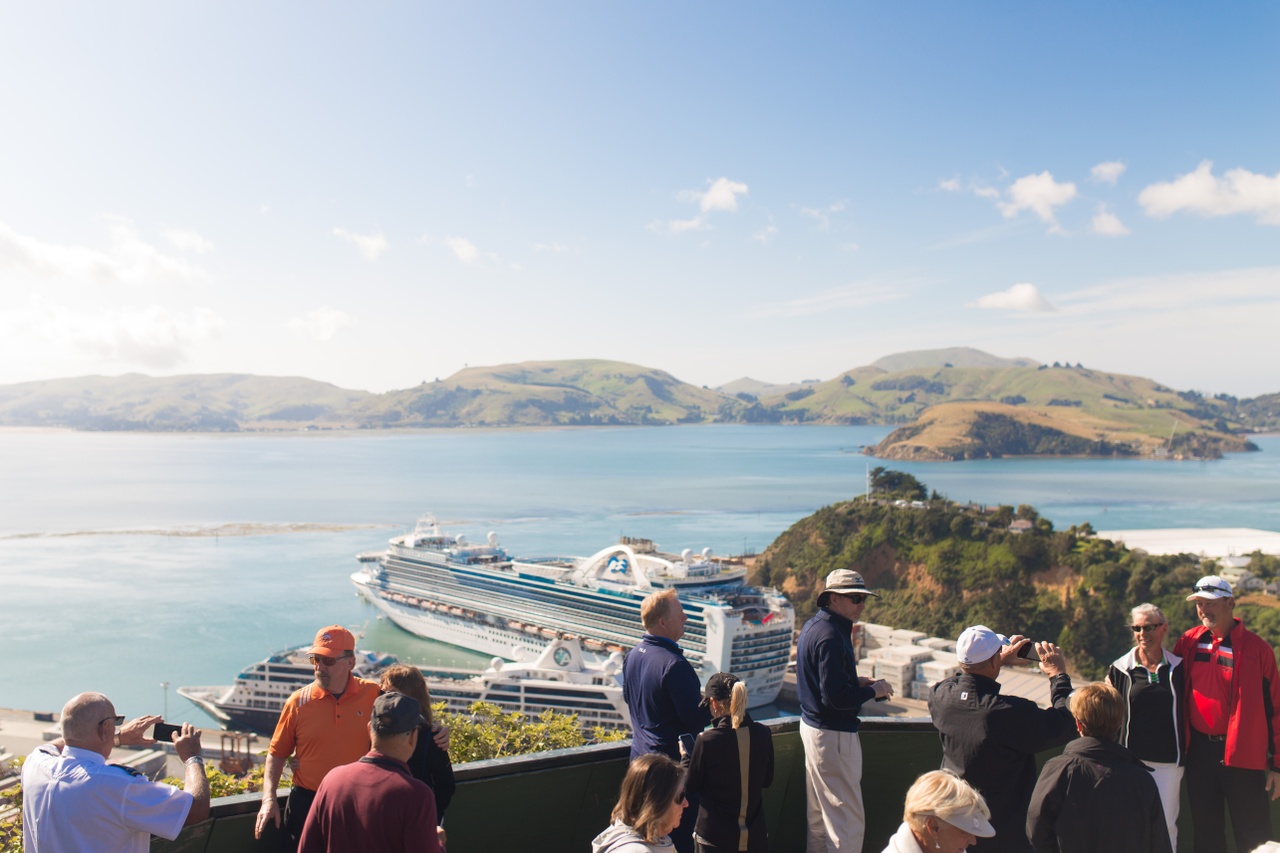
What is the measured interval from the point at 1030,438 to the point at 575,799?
12437cm

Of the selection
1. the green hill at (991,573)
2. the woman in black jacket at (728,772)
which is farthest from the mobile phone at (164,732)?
the green hill at (991,573)

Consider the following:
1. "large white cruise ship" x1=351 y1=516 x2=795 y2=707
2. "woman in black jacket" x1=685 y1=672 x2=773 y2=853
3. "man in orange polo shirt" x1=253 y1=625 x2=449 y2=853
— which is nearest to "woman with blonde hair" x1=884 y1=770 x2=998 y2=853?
"woman in black jacket" x1=685 y1=672 x2=773 y2=853

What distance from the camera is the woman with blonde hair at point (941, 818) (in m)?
1.70

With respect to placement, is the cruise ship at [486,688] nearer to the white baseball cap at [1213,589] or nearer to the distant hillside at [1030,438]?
the white baseball cap at [1213,589]

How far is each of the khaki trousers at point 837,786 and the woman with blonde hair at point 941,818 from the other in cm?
113

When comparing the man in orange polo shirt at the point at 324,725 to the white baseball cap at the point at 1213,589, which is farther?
the white baseball cap at the point at 1213,589

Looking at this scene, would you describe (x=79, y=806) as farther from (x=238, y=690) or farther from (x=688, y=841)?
(x=238, y=690)

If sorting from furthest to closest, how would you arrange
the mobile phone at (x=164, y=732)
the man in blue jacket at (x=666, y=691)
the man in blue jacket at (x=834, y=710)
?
the man in blue jacket at (x=834, y=710) < the man in blue jacket at (x=666, y=691) < the mobile phone at (x=164, y=732)

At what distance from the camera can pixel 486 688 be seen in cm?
1977

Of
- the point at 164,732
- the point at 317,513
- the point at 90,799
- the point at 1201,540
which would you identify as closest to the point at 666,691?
the point at 164,732

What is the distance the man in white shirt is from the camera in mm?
1924

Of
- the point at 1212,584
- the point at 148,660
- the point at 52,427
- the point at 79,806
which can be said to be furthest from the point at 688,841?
the point at 52,427

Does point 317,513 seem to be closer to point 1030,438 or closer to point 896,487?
point 896,487

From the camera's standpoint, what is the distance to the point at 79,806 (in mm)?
1922
